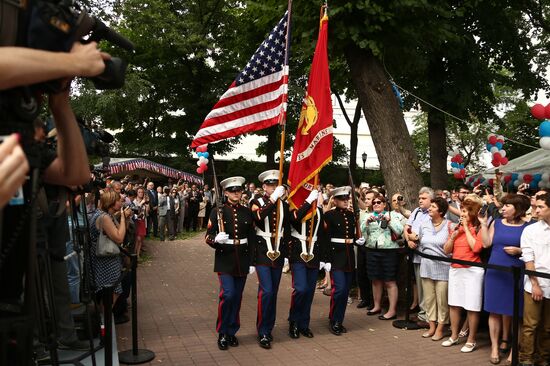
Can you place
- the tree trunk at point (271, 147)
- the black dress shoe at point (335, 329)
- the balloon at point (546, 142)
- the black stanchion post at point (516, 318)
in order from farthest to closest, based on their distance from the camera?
the tree trunk at point (271, 147), the balloon at point (546, 142), the black dress shoe at point (335, 329), the black stanchion post at point (516, 318)

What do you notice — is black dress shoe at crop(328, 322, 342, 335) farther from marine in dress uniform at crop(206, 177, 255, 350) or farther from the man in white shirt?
the man in white shirt

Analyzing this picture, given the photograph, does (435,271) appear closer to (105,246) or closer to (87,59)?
(105,246)

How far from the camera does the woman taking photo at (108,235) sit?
6875mm

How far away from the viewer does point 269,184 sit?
768 cm

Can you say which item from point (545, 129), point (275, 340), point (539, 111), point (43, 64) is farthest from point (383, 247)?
point (43, 64)

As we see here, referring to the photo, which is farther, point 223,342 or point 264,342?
point 264,342

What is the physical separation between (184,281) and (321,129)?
19.2 ft

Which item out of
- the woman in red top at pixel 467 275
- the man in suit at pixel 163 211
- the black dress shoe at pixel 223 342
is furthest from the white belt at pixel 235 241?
the man in suit at pixel 163 211

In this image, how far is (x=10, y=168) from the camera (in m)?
1.41

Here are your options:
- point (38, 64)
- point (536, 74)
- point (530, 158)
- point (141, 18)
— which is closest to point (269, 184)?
point (38, 64)

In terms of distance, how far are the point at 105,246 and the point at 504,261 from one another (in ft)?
16.2

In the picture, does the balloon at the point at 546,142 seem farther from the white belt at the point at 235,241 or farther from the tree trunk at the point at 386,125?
the white belt at the point at 235,241

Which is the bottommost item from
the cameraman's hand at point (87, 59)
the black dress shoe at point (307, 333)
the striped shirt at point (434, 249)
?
the black dress shoe at point (307, 333)

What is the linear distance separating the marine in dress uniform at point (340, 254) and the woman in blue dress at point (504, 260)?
2.01 m
